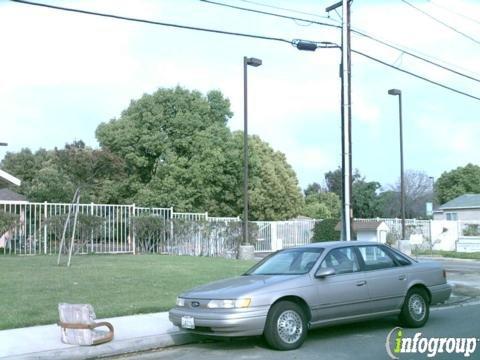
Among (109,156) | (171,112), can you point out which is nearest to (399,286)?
(109,156)

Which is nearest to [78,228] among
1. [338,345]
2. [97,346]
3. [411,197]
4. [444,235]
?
[97,346]

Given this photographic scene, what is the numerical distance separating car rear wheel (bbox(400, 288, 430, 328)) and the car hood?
2208mm

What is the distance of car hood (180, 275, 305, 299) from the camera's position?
8.48m

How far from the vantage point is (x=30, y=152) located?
6525cm

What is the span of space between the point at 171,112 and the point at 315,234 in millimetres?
12476

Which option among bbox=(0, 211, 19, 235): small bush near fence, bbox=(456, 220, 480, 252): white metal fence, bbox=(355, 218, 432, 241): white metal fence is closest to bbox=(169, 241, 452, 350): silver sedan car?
bbox=(0, 211, 19, 235): small bush near fence

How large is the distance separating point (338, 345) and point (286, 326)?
87 centimetres

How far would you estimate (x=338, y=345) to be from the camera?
8.81 metres

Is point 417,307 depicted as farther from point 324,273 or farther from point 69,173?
point 69,173

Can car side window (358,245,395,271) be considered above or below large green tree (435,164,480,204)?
below

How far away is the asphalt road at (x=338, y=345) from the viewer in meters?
8.16

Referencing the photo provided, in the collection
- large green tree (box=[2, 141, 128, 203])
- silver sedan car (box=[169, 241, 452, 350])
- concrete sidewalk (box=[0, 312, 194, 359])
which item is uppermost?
large green tree (box=[2, 141, 128, 203])

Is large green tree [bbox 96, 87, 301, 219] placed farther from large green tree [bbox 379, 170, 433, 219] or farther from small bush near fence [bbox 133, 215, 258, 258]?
large green tree [bbox 379, 170, 433, 219]

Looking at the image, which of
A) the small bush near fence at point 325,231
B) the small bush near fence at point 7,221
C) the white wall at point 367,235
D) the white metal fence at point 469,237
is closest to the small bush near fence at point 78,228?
the small bush near fence at point 7,221
